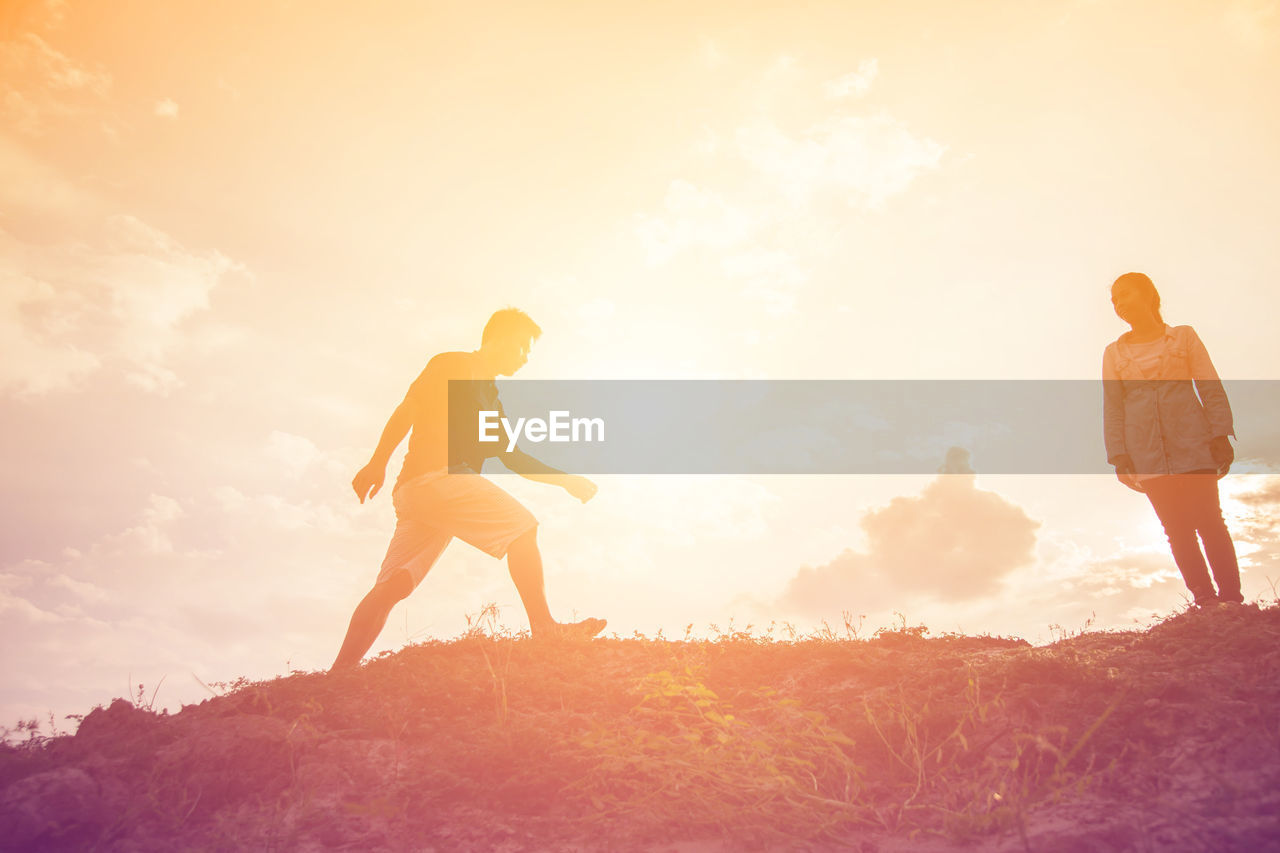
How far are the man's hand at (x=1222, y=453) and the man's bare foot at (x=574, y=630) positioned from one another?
513 cm

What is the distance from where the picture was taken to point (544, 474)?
6.78 m

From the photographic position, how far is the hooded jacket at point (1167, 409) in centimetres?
620

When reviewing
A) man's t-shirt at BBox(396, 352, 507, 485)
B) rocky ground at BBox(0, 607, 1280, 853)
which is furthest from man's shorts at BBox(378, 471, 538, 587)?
rocky ground at BBox(0, 607, 1280, 853)

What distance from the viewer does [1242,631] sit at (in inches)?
187

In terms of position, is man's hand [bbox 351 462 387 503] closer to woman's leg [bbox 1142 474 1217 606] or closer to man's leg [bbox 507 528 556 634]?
man's leg [bbox 507 528 556 634]

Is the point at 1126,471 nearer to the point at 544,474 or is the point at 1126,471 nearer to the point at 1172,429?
the point at 1172,429

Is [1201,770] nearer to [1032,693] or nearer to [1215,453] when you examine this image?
[1032,693]

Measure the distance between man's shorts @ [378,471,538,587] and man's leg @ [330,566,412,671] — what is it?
0.30ft

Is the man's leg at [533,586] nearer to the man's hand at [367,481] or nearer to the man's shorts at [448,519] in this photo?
the man's shorts at [448,519]

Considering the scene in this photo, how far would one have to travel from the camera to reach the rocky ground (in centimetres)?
346

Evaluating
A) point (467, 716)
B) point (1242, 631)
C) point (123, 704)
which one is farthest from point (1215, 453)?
point (123, 704)

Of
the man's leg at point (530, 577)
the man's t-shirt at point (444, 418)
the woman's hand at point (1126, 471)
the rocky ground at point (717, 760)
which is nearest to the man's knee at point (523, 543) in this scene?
the man's leg at point (530, 577)

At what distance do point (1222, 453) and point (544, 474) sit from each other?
5.54m

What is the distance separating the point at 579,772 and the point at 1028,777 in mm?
2258
